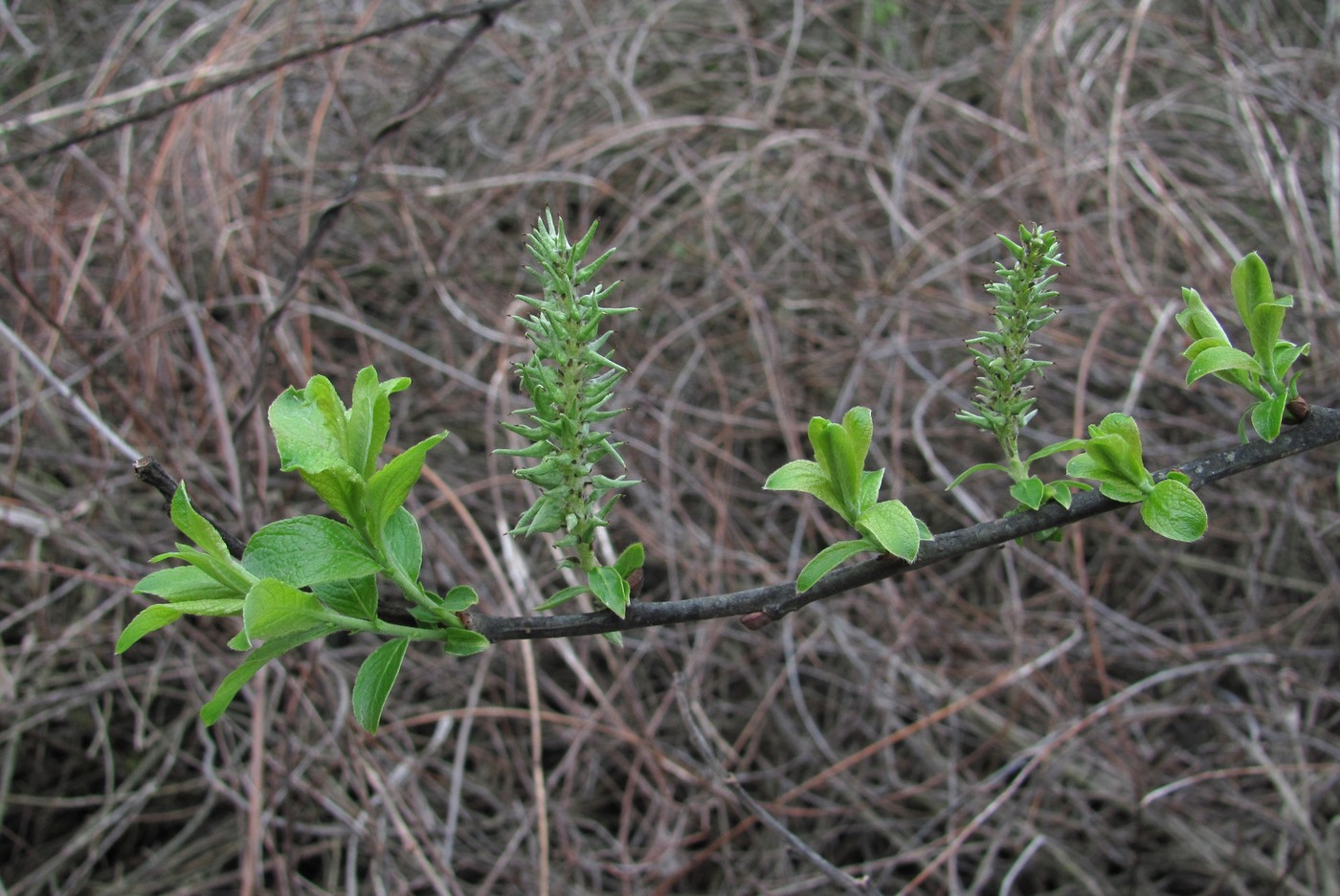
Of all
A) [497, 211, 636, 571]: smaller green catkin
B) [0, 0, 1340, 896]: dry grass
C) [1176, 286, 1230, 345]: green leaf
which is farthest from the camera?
[0, 0, 1340, 896]: dry grass

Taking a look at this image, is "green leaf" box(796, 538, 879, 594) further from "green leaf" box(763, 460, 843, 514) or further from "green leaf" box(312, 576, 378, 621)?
"green leaf" box(312, 576, 378, 621)

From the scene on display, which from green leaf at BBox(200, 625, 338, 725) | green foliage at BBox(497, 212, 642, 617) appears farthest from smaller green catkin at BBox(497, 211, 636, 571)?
green leaf at BBox(200, 625, 338, 725)

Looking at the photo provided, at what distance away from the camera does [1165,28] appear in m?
2.59

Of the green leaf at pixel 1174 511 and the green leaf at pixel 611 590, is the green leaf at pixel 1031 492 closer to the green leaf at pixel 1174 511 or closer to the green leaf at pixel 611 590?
the green leaf at pixel 1174 511

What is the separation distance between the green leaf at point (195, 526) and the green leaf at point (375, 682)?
3.1 inches

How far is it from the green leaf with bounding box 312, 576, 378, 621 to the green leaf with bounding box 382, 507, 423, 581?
0.02 m

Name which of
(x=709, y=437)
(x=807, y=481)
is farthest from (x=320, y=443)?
(x=709, y=437)

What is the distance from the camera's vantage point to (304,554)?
42cm

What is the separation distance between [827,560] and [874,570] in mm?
22

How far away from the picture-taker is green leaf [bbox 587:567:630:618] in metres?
0.41

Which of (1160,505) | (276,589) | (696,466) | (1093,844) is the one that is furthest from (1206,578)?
(276,589)

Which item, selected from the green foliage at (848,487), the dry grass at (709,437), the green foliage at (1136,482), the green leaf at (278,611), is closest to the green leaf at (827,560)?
the green foliage at (848,487)

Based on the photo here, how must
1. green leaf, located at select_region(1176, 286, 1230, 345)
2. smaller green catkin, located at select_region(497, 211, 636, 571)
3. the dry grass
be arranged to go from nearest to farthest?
smaller green catkin, located at select_region(497, 211, 636, 571) < green leaf, located at select_region(1176, 286, 1230, 345) < the dry grass

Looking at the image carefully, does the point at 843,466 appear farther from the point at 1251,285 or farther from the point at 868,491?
the point at 1251,285
